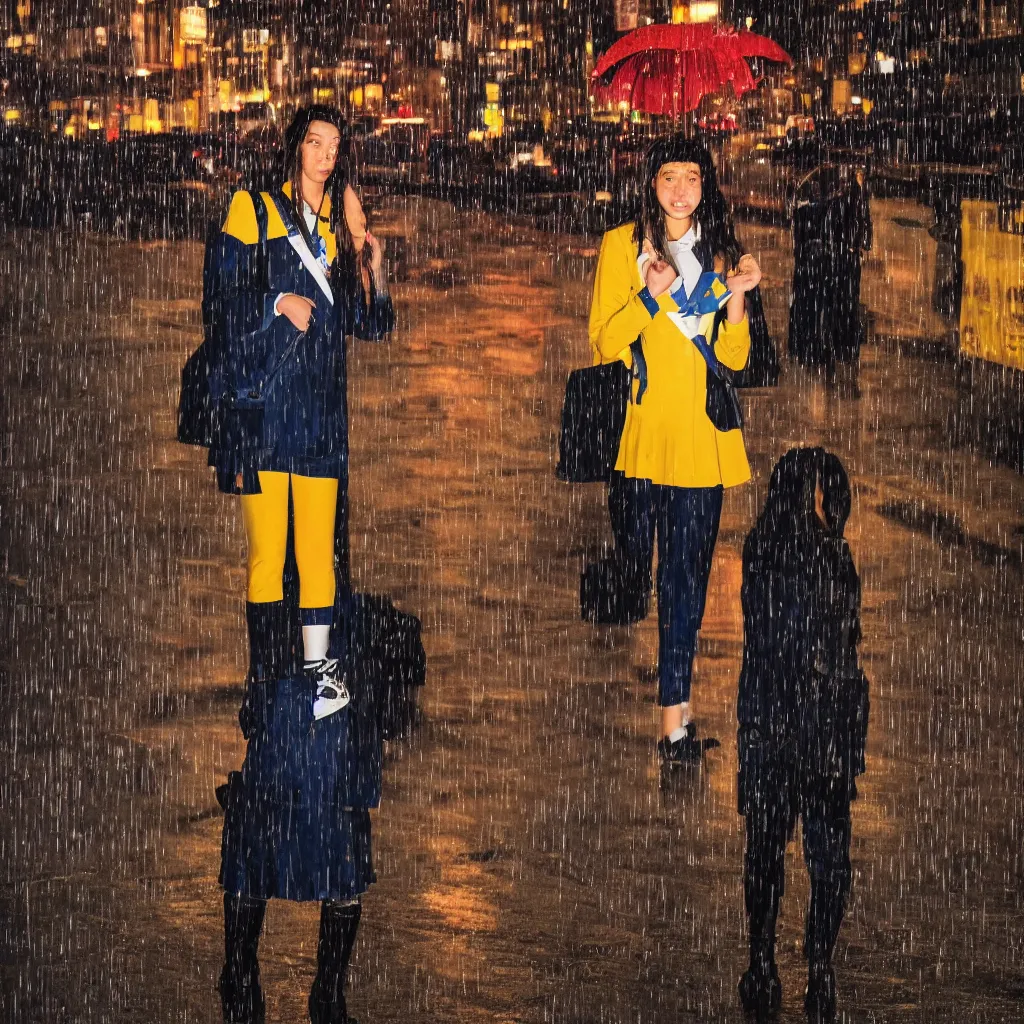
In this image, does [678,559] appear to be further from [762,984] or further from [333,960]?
[333,960]

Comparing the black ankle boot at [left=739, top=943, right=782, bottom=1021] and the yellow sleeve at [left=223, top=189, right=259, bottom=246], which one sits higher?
the yellow sleeve at [left=223, top=189, right=259, bottom=246]

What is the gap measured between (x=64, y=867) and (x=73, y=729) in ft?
4.60

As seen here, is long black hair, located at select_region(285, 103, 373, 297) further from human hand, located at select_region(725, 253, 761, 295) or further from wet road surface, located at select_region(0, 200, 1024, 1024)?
wet road surface, located at select_region(0, 200, 1024, 1024)

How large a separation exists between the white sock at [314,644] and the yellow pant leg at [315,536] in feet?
0.26

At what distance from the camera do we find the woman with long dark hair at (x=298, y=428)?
628 cm

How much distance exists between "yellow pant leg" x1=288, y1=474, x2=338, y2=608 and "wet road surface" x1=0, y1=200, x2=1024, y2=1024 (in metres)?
0.82

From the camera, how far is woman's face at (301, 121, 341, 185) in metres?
6.27

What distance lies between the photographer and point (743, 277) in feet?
23.1

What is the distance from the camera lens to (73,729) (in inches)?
310

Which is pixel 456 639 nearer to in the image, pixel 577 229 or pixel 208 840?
pixel 208 840

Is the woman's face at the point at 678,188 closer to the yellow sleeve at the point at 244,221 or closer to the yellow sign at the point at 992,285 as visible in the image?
the yellow sleeve at the point at 244,221

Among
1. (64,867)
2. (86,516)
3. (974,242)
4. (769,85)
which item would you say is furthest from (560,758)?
(769,85)

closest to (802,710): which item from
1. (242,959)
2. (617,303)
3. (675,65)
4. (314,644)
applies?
(242,959)

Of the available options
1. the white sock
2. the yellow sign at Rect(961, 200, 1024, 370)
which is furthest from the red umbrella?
the yellow sign at Rect(961, 200, 1024, 370)
